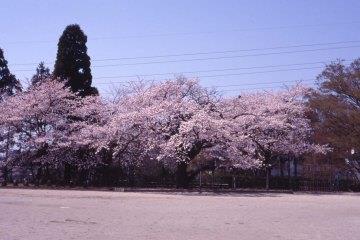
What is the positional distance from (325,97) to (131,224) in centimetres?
3097

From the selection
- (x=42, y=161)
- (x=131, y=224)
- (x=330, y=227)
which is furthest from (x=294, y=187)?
(x=131, y=224)

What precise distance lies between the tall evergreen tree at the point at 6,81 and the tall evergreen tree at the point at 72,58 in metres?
8.77

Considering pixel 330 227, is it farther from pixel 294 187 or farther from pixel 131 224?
pixel 294 187

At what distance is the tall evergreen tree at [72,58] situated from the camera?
1409 inches

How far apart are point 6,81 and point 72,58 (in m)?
10.5

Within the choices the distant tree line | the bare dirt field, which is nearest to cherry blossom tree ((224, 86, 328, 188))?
the distant tree line

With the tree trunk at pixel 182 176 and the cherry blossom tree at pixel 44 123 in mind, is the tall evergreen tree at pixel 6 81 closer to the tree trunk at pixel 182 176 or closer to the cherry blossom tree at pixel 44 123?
the cherry blossom tree at pixel 44 123

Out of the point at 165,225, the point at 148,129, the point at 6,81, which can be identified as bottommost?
the point at 165,225

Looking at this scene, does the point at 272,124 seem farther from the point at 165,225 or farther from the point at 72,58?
the point at 165,225

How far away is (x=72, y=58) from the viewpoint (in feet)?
118

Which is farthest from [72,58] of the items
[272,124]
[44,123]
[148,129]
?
[272,124]

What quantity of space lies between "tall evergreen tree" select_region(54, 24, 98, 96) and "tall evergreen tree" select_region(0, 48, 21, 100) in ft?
28.8

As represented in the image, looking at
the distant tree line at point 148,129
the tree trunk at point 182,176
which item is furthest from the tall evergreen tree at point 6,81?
the tree trunk at point 182,176

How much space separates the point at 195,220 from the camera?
13.3m
